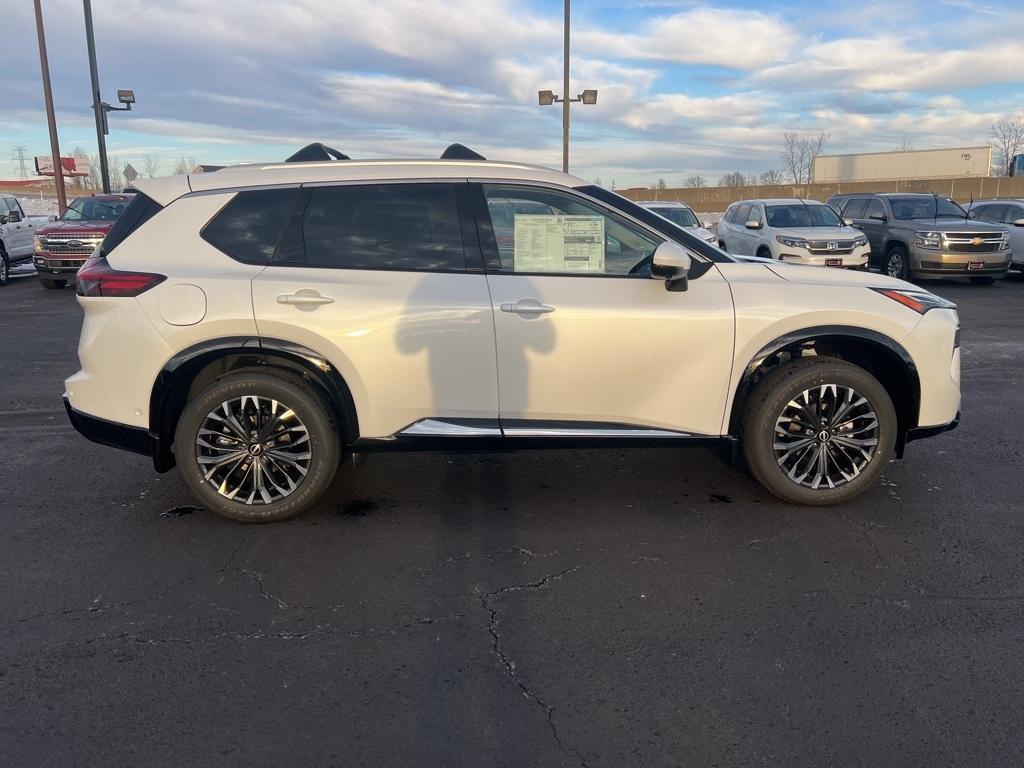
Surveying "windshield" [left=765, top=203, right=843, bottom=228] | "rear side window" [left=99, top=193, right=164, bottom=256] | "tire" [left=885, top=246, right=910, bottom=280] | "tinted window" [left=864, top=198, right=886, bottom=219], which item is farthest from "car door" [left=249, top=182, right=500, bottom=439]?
"tinted window" [left=864, top=198, right=886, bottom=219]

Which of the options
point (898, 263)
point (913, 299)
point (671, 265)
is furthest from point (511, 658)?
point (898, 263)

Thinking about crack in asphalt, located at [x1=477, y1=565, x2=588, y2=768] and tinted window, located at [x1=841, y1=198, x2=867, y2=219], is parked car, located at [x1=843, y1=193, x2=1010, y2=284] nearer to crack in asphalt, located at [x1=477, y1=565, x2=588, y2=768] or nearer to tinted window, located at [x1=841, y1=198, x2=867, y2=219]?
tinted window, located at [x1=841, y1=198, x2=867, y2=219]

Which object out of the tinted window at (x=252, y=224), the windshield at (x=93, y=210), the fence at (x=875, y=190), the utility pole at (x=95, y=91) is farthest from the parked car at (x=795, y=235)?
the fence at (x=875, y=190)

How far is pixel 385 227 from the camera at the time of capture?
427 cm

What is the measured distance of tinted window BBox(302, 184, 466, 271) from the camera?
13.9ft

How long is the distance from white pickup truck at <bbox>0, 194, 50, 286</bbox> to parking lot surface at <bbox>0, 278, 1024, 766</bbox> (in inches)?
534

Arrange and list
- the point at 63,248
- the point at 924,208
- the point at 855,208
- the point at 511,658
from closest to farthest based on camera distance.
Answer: the point at 511,658, the point at 63,248, the point at 924,208, the point at 855,208

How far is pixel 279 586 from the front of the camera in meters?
3.60

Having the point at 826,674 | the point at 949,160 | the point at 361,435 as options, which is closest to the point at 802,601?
the point at 826,674

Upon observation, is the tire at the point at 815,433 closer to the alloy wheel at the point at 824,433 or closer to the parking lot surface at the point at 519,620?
the alloy wheel at the point at 824,433

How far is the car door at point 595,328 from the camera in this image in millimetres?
4121

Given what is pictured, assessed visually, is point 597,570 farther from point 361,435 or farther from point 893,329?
point 893,329

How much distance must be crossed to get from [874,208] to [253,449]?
15.6m

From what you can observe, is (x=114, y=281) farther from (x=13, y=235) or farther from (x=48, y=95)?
(x=48, y=95)
